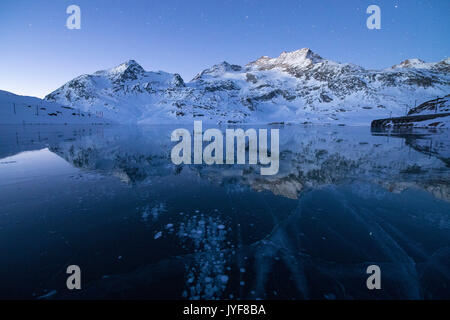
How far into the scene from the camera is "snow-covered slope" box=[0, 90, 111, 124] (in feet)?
294

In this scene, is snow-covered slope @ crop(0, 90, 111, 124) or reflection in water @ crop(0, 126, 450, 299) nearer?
reflection in water @ crop(0, 126, 450, 299)

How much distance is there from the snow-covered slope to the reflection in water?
115 meters

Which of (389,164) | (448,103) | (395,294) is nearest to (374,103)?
(448,103)

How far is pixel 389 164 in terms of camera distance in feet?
43.4

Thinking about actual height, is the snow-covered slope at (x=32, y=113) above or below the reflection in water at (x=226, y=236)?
above

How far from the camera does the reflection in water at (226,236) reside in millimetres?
3734

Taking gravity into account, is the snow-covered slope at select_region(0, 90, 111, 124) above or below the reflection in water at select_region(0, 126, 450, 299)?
above

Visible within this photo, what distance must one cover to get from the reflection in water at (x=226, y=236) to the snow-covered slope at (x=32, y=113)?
114671 mm

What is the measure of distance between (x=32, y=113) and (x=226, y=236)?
440ft

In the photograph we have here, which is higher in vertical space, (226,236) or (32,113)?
(32,113)

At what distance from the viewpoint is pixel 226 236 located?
5.34 meters

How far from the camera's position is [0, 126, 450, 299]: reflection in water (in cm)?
373
